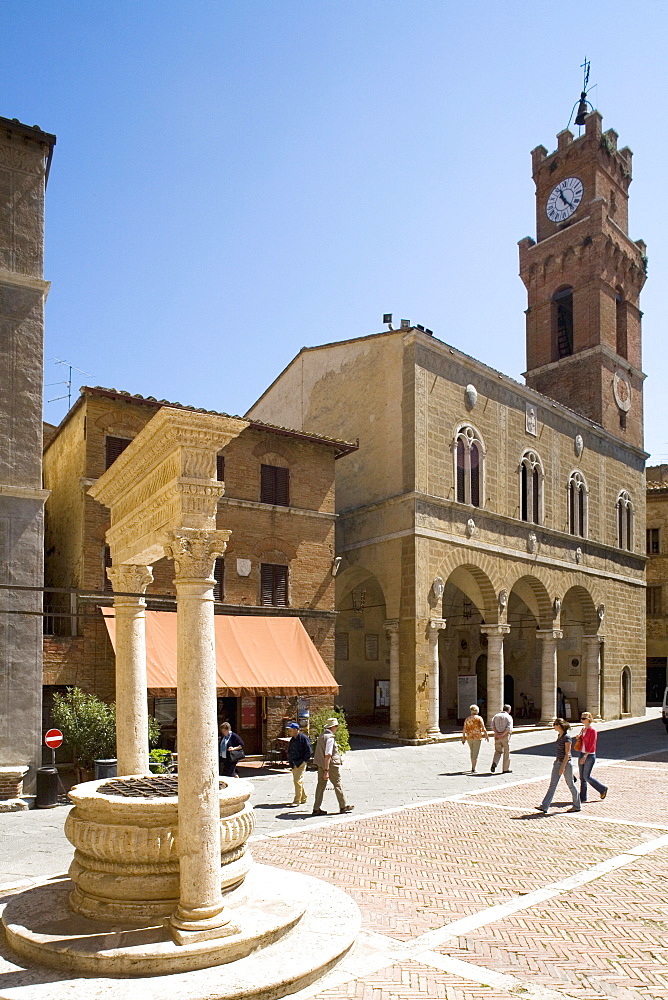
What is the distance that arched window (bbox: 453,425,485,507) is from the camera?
2605 centimetres

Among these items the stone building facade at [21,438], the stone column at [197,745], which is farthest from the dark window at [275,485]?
the stone column at [197,745]

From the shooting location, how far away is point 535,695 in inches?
1294

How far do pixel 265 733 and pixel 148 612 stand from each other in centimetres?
427

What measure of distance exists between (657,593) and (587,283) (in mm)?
17428

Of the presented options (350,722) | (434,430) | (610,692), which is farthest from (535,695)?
(434,430)

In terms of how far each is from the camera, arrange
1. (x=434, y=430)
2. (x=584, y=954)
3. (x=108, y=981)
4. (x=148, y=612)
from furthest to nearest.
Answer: (x=434, y=430), (x=148, y=612), (x=584, y=954), (x=108, y=981)

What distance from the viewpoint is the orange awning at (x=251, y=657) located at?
16.9m

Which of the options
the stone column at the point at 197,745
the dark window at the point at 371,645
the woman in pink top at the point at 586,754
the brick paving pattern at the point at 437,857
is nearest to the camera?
the stone column at the point at 197,745

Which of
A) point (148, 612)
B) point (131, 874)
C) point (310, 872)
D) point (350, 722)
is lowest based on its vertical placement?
point (350, 722)

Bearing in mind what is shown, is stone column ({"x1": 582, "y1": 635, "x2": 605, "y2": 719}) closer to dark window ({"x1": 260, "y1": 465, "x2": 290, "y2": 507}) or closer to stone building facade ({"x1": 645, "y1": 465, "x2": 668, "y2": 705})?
stone building facade ({"x1": 645, "y1": 465, "x2": 668, "y2": 705})

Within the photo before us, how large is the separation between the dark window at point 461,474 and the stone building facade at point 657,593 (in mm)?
20290

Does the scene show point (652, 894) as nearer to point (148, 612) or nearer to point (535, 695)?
point (148, 612)

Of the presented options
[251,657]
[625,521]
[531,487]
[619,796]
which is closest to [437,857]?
[619,796]

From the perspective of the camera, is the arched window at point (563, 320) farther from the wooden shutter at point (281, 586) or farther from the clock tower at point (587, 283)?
the wooden shutter at point (281, 586)
